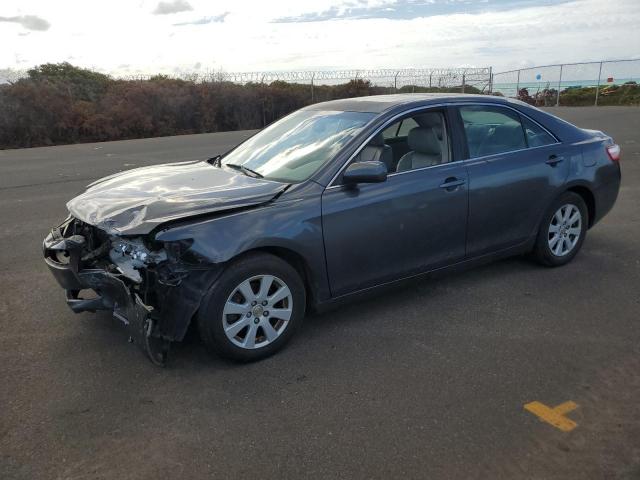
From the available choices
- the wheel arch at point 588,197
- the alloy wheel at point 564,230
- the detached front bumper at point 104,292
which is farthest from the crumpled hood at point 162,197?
the wheel arch at point 588,197

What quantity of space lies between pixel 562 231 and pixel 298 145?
2.67 metres

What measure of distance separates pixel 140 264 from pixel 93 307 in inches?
25.2

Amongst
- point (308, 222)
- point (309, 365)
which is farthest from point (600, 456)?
point (308, 222)

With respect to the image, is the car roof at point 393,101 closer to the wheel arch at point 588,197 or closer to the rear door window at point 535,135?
the rear door window at point 535,135

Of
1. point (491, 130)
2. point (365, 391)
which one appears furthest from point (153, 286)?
point (491, 130)

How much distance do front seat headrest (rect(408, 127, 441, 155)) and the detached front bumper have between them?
252 cm

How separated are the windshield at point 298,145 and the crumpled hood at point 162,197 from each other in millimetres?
204

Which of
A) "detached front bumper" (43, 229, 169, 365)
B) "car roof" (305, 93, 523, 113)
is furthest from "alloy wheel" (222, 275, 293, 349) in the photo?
"car roof" (305, 93, 523, 113)

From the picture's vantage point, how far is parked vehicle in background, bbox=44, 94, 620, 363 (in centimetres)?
351

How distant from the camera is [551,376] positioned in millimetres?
3512

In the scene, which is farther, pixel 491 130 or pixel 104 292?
pixel 491 130

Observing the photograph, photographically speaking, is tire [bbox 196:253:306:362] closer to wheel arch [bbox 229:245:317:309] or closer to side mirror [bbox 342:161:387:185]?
wheel arch [bbox 229:245:317:309]

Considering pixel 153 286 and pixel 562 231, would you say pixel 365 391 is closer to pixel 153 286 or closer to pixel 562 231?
pixel 153 286

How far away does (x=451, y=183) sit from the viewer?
4477mm
